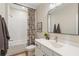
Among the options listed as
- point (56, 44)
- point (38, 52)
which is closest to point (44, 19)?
point (56, 44)

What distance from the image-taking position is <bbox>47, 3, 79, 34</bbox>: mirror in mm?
1729

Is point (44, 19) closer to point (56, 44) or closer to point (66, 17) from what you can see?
point (66, 17)

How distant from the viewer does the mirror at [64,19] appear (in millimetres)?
1729

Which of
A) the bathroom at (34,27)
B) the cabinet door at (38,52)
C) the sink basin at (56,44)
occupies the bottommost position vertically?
the cabinet door at (38,52)

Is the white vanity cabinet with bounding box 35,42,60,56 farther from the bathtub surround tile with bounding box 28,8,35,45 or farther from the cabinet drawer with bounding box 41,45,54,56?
the bathtub surround tile with bounding box 28,8,35,45

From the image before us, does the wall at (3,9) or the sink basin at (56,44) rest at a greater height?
the wall at (3,9)

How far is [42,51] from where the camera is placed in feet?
5.73

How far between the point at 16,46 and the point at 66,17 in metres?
1.05

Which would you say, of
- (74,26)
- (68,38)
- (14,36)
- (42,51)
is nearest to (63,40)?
(68,38)

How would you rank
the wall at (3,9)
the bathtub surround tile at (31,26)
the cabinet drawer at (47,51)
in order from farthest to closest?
1. the bathtub surround tile at (31,26)
2. the wall at (3,9)
3. the cabinet drawer at (47,51)

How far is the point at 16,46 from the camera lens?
69.3 inches

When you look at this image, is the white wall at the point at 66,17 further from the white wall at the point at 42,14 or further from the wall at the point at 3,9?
the wall at the point at 3,9

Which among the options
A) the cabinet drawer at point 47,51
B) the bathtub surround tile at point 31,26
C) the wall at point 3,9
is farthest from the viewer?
the bathtub surround tile at point 31,26

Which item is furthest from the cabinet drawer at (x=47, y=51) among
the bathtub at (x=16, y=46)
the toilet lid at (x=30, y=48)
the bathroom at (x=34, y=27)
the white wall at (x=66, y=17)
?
the white wall at (x=66, y=17)
